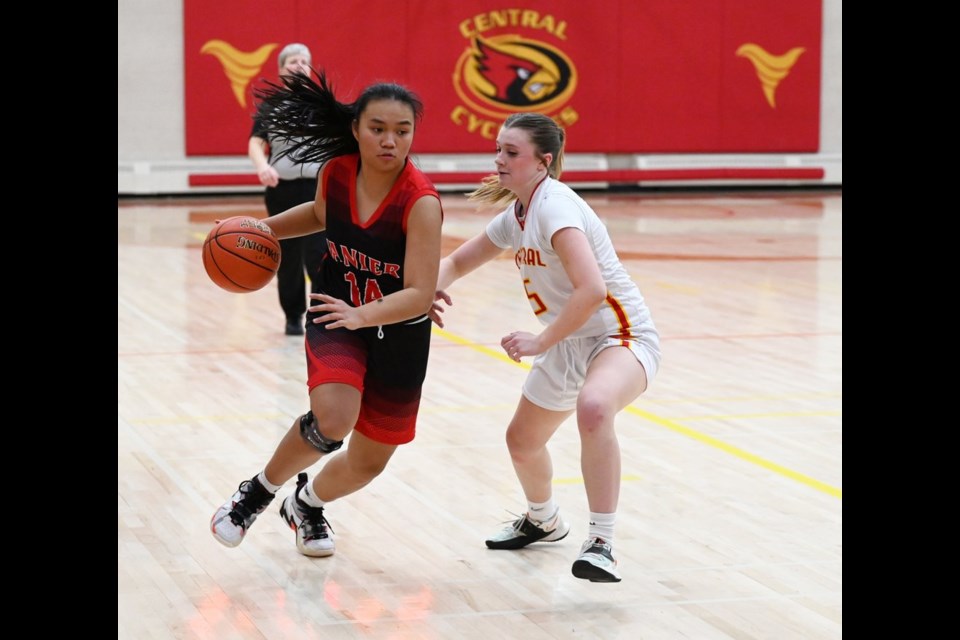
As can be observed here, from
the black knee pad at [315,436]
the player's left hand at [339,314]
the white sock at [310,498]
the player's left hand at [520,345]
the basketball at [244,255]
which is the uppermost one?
the basketball at [244,255]

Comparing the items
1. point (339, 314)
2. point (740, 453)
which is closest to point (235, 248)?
point (339, 314)

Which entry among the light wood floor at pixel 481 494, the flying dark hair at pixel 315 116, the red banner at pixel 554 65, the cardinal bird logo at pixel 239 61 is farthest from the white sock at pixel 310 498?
the cardinal bird logo at pixel 239 61

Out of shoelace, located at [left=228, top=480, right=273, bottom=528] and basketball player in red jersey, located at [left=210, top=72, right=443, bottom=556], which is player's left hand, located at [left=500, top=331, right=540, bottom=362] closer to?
basketball player in red jersey, located at [left=210, top=72, right=443, bottom=556]

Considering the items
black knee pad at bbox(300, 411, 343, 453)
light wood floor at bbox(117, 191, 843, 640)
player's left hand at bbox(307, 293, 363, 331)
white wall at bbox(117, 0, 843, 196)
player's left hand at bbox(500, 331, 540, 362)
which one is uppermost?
white wall at bbox(117, 0, 843, 196)

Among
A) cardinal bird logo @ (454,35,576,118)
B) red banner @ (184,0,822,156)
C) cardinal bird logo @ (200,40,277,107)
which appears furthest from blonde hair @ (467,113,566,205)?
cardinal bird logo @ (454,35,576,118)

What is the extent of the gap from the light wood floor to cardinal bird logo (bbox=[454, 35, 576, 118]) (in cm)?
933

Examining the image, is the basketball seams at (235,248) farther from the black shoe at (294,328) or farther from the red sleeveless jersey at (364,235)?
the black shoe at (294,328)

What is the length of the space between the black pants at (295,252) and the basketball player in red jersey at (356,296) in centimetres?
390

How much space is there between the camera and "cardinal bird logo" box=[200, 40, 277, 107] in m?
18.1

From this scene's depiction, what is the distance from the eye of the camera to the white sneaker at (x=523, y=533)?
466cm

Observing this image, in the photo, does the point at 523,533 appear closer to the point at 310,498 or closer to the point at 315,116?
the point at 310,498

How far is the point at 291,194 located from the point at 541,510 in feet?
14.6

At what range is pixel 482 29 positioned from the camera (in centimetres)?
1931

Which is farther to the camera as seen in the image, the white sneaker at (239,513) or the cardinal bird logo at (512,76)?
the cardinal bird logo at (512,76)
